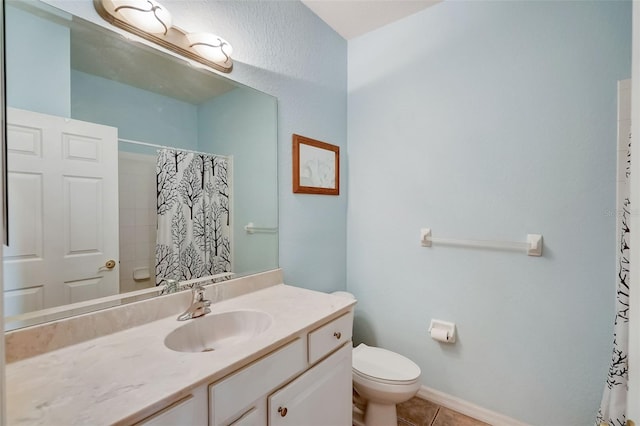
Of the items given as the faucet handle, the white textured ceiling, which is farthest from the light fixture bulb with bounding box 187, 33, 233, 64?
the faucet handle

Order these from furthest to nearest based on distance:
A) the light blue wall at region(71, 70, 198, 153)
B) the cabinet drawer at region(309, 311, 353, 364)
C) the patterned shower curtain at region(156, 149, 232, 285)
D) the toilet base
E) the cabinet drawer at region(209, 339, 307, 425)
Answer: the toilet base
the patterned shower curtain at region(156, 149, 232, 285)
the cabinet drawer at region(309, 311, 353, 364)
the light blue wall at region(71, 70, 198, 153)
the cabinet drawer at region(209, 339, 307, 425)

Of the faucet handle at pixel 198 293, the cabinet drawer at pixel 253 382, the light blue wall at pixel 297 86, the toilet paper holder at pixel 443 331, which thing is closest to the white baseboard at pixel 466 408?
the toilet paper holder at pixel 443 331

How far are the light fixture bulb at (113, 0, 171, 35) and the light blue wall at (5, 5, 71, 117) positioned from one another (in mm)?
197

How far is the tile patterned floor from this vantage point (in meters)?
1.66

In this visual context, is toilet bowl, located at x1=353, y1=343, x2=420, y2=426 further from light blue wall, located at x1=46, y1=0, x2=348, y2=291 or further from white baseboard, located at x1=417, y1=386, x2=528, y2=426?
light blue wall, located at x1=46, y1=0, x2=348, y2=291

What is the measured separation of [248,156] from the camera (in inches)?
60.7

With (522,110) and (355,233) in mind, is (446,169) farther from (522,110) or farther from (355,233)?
(355,233)

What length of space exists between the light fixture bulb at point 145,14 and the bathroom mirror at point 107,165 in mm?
67

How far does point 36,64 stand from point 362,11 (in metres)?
1.73

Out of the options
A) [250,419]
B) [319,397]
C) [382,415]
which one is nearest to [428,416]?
[382,415]

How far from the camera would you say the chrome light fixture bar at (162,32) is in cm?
103

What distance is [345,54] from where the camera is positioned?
7.14ft

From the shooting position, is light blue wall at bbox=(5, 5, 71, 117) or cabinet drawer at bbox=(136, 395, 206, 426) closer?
cabinet drawer at bbox=(136, 395, 206, 426)

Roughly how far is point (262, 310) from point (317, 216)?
2.77 feet
